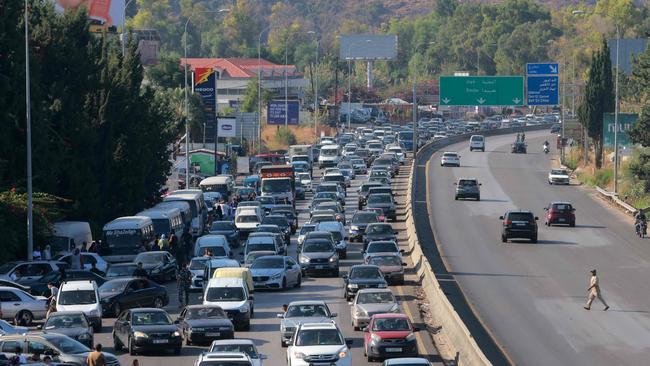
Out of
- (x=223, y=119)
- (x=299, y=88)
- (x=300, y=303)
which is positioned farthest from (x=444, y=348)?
(x=299, y=88)

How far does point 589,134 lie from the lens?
101750mm

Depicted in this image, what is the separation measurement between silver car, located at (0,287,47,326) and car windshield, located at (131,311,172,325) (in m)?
5.73

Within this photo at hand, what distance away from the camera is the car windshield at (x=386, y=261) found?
156 ft

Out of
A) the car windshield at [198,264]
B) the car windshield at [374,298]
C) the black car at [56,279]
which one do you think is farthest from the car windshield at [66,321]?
the car windshield at [198,264]

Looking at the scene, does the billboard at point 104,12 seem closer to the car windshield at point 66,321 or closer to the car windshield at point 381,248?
the car windshield at point 381,248

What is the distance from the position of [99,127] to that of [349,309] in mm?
23354

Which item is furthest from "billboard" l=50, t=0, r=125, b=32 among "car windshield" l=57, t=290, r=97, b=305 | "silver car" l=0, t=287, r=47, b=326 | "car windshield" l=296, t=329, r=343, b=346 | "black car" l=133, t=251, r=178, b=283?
"car windshield" l=296, t=329, r=343, b=346

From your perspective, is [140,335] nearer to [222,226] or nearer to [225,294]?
A: [225,294]

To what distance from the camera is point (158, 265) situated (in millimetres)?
48219

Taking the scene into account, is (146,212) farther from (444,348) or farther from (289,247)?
(444,348)

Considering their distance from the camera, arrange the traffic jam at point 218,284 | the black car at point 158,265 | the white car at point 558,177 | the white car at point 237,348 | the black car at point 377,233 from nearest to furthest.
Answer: the white car at point 237,348 → the traffic jam at point 218,284 → the black car at point 158,265 → the black car at point 377,233 → the white car at point 558,177

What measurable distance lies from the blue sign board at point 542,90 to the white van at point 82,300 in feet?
215

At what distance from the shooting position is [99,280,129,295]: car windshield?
133ft

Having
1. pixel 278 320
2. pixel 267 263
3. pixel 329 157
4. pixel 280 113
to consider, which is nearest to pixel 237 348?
pixel 278 320
